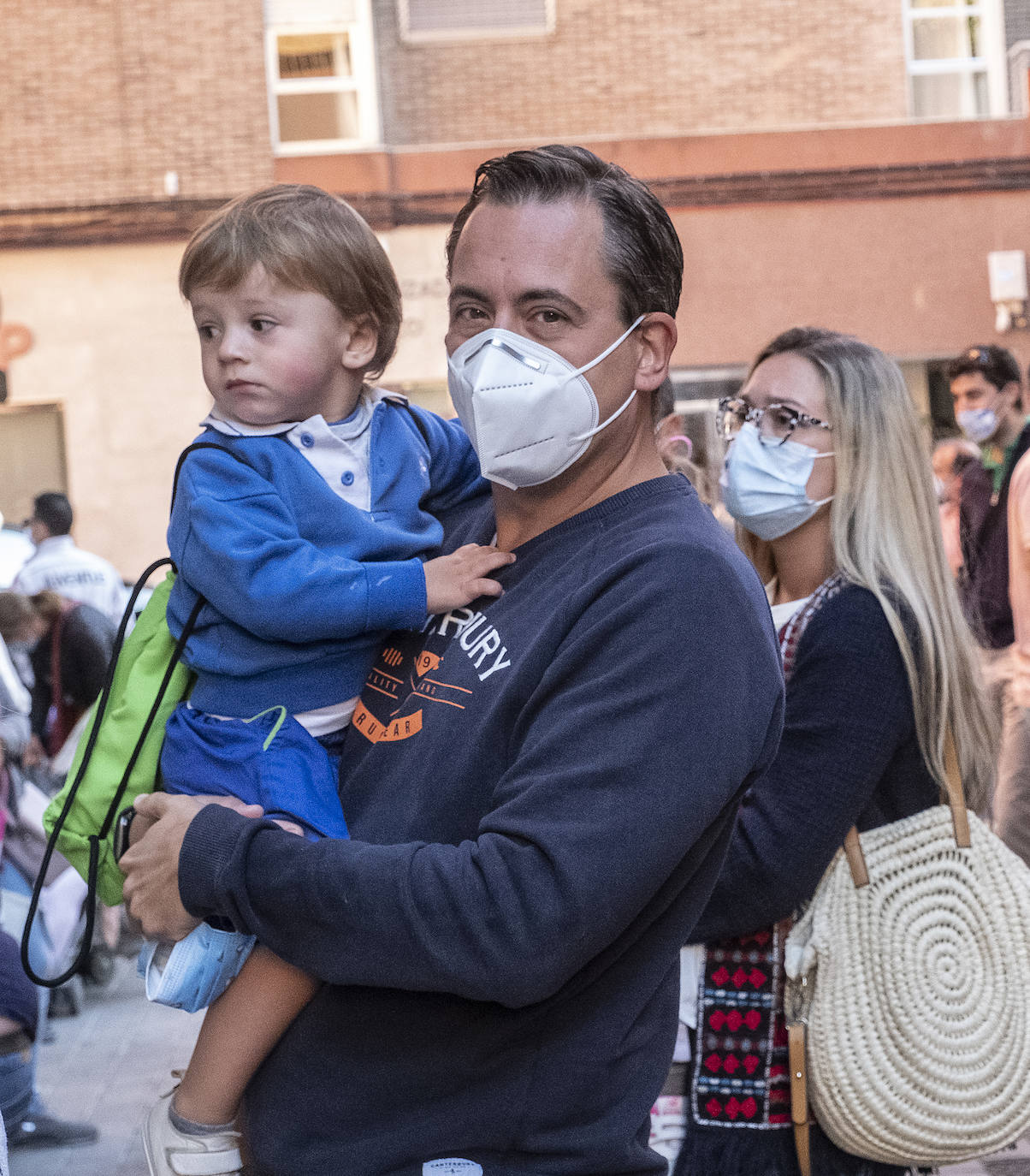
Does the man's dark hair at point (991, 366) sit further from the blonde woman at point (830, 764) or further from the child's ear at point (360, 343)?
the child's ear at point (360, 343)

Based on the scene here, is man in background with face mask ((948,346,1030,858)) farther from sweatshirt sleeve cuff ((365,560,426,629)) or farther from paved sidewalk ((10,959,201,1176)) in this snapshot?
paved sidewalk ((10,959,201,1176))

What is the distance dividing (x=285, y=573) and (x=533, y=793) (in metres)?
0.60

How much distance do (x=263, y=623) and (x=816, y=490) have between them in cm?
147

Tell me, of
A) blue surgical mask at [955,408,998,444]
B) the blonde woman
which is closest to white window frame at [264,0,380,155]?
blue surgical mask at [955,408,998,444]

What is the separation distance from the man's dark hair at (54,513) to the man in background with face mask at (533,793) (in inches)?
268

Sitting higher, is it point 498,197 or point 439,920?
point 498,197

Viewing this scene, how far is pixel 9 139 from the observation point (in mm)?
14219

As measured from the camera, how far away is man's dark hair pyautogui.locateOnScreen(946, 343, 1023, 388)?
7391mm

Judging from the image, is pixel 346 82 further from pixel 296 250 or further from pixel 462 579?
pixel 462 579

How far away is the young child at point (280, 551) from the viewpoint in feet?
6.17

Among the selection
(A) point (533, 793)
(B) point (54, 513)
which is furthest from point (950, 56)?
(A) point (533, 793)

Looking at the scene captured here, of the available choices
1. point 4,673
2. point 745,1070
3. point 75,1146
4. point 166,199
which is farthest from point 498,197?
point 166,199

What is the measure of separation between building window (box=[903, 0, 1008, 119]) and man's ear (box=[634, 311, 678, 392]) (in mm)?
14429

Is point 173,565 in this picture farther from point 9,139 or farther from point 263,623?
point 9,139
